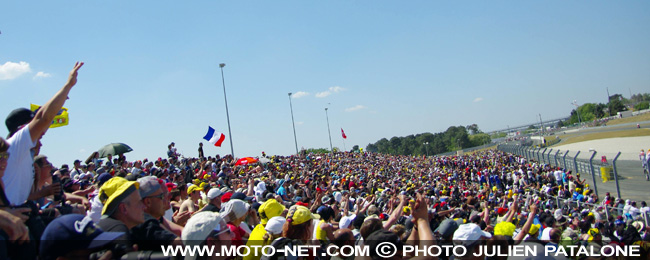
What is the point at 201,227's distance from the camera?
293cm

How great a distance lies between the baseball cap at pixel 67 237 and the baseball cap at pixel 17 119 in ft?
7.04

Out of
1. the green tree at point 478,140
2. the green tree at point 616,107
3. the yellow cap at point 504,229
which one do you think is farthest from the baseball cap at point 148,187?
the green tree at point 616,107

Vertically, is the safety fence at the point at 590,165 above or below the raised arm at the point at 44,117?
below

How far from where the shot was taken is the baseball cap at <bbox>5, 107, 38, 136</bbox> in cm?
376

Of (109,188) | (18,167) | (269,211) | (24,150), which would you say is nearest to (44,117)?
(24,150)

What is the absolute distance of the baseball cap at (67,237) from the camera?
86.4 inches

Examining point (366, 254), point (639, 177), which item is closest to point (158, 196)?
point (366, 254)

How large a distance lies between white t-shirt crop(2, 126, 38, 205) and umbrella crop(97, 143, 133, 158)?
12731 millimetres

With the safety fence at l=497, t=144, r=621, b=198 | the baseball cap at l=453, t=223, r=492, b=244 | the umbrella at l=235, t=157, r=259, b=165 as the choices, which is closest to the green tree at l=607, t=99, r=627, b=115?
the safety fence at l=497, t=144, r=621, b=198

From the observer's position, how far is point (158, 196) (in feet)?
11.5

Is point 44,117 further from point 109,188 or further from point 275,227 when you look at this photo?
point 275,227

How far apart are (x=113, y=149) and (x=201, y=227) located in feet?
46.6

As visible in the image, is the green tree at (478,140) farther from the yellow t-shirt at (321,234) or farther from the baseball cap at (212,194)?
the yellow t-shirt at (321,234)

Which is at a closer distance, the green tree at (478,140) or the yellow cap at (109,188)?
the yellow cap at (109,188)
